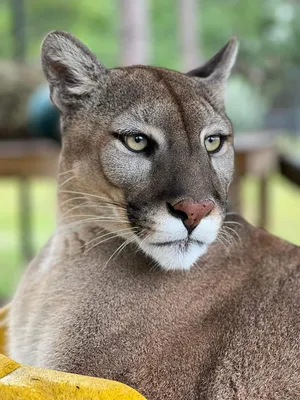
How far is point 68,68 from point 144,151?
308mm

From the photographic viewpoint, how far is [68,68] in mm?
1612

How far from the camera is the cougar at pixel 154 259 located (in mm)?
1372

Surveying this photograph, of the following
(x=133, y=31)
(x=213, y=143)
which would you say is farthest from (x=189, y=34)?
(x=213, y=143)

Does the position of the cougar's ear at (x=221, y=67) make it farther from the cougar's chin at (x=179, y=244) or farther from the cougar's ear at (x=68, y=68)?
the cougar's chin at (x=179, y=244)

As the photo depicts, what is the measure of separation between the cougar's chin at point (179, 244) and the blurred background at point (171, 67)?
7.04ft

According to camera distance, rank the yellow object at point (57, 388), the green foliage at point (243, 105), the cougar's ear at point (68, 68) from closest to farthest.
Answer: the yellow object at point (57, 388), the cougar's ear at point (68, 68), the green foliage at point (243, 105)

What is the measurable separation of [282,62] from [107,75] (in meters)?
3.43

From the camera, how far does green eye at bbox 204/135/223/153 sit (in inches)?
59.5

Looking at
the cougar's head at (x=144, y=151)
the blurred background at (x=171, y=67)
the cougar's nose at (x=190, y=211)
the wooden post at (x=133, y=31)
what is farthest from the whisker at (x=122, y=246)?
the wooden post at (x=133, y=31)

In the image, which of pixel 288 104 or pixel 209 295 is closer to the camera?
pixel 209 295

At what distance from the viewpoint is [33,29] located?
6.18m

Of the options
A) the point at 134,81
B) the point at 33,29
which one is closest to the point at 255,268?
the point at 134,81

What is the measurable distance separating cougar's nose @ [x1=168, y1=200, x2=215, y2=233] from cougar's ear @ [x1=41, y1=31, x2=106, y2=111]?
43cm

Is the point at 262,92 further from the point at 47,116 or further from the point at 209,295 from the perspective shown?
the point at 209,295
